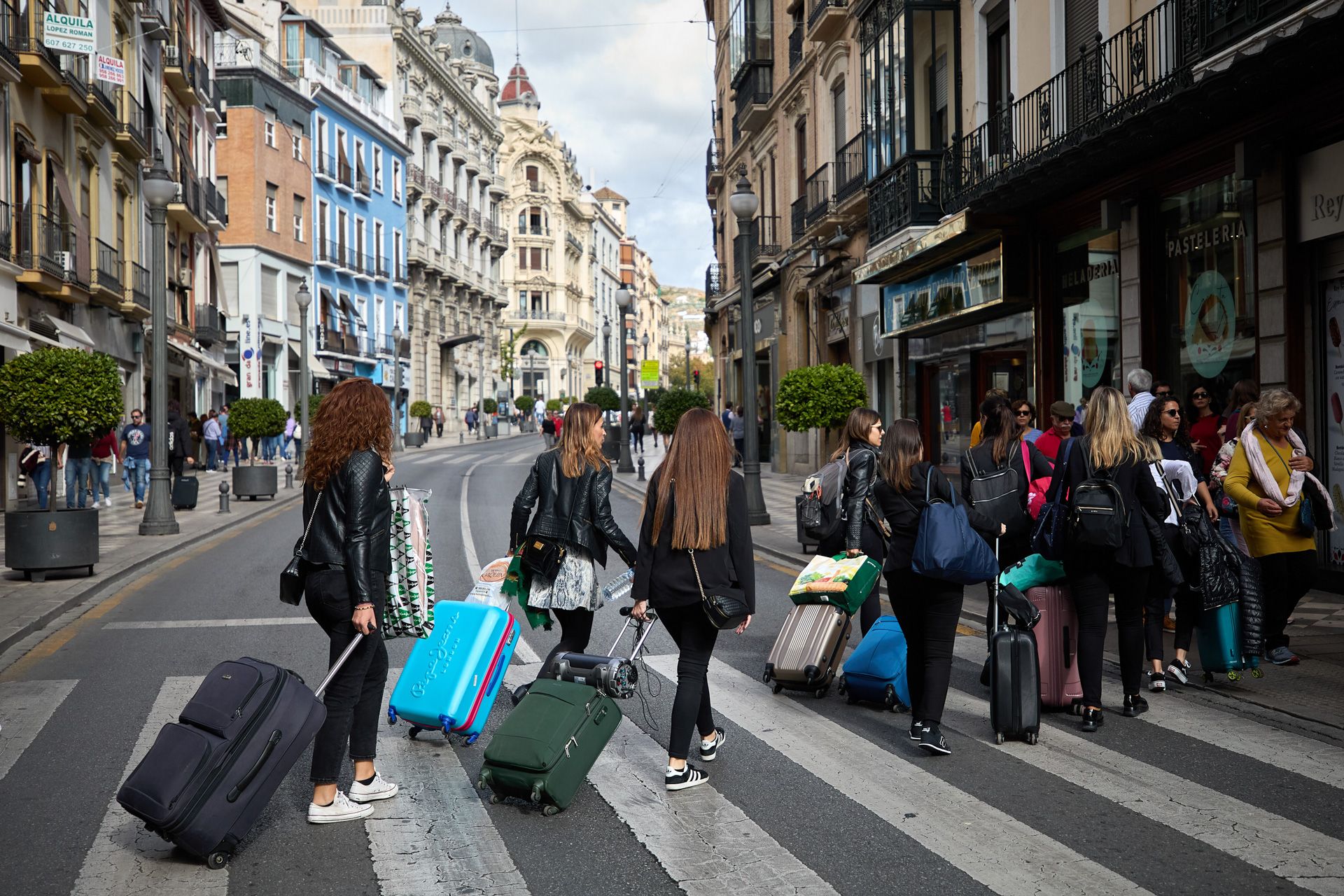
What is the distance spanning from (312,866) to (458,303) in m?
70.2

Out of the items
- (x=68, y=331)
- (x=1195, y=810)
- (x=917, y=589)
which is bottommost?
(x=1195, y=810)

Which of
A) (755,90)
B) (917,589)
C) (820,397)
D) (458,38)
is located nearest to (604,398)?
(755,90)

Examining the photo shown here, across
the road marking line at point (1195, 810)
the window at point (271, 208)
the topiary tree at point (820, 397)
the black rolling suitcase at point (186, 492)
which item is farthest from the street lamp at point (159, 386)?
the window at point (271, 208)

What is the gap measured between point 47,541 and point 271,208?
38391 millimetres

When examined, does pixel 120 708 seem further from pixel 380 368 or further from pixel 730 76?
pixel 380 368

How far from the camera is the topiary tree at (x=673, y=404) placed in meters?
29.0

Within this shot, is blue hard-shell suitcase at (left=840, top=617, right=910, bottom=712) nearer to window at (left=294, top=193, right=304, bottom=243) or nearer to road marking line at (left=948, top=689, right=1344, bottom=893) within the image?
road marking line at (left=948, top=689, right=1344, bottom=893)

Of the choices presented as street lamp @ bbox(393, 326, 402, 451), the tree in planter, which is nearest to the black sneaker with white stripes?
the tree in planter

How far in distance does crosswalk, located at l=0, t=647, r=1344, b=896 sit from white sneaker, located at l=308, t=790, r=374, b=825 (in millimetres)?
63

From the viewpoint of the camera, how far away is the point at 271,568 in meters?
13.6

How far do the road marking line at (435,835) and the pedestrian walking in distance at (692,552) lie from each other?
95 centimetres

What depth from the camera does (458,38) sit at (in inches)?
3494

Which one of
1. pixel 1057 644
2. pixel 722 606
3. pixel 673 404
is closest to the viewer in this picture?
pixel 722 606

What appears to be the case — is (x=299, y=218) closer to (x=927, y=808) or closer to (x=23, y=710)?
(x=23, y=710)
